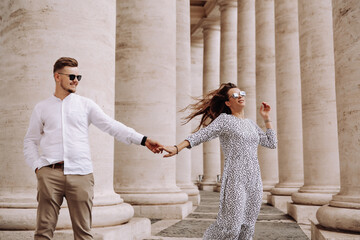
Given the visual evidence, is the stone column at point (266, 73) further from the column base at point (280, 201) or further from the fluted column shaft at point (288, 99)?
the column base at point (280, 201)

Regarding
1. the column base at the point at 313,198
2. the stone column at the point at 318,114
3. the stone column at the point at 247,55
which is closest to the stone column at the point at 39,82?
the column base at the point at 313,198

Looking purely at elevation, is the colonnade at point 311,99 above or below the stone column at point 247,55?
below

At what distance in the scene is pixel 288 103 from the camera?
302 feet

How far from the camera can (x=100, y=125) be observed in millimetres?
22469

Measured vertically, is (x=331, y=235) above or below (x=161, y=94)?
below

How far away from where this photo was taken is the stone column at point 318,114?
66375mm

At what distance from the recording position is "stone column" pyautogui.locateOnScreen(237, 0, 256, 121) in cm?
12706

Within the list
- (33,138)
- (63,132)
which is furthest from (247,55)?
(63,132)

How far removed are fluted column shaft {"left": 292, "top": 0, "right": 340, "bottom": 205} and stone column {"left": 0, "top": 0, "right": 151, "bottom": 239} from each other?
135ft

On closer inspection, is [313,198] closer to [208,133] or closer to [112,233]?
[112,233]

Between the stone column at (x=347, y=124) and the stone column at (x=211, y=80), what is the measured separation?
127m

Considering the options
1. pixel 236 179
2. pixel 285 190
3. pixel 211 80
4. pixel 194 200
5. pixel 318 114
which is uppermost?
pixel 211 80

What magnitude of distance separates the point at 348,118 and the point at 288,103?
5596cm

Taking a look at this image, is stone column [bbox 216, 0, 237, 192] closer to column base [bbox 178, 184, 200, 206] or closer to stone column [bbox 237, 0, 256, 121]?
stone column [bbox 237, 0, 256, 121]
